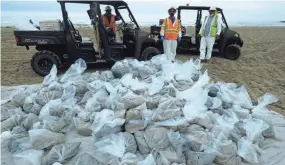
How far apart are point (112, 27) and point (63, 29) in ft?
3.66

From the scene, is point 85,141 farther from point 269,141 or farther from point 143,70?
point 269,141

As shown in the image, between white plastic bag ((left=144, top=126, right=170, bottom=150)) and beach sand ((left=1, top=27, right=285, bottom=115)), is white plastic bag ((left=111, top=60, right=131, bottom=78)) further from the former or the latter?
beach sand ((left=1, top=27, right=285, bottom=115))

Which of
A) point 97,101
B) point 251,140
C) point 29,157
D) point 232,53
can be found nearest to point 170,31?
point 232,53

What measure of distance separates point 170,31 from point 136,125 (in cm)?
466

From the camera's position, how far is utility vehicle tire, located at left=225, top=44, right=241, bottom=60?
8.56 m

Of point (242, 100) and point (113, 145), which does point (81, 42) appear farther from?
point (113, 145)

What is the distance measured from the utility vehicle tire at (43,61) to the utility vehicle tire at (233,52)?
5.17m

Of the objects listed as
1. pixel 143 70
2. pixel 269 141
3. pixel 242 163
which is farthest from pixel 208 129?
pixel 143 70

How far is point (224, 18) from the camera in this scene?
333 inches

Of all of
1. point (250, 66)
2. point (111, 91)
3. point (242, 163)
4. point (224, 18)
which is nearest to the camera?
point (242, 163)

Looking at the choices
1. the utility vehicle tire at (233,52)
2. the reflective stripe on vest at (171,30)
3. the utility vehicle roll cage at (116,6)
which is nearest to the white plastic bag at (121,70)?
the utility vehicle roll cage at (116,6)

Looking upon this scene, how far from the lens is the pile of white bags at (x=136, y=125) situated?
8.33 ft

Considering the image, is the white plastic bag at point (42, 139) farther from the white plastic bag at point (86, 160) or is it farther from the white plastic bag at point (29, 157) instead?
the white plastic bag at point (86, 160)

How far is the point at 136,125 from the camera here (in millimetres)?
2787
